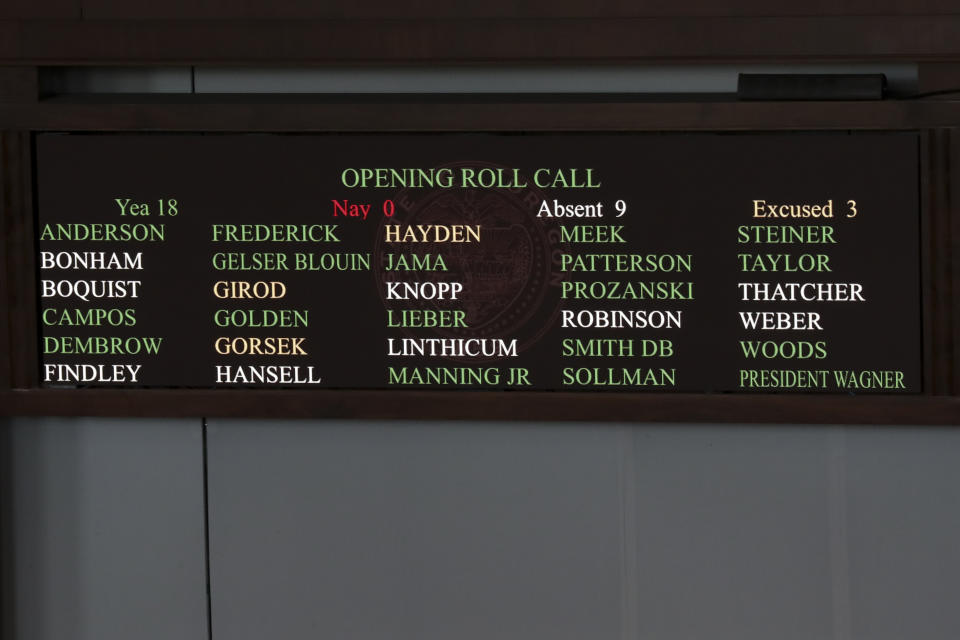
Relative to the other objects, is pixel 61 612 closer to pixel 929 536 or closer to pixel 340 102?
pixel 340 102

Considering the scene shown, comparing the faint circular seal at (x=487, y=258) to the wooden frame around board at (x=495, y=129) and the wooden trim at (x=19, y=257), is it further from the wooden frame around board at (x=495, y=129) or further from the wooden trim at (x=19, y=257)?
the wooden trim at (x=19, y=257)

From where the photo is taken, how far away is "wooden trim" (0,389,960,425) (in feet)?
6.42

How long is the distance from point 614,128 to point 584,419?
0.53 m

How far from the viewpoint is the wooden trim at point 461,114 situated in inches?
75.8

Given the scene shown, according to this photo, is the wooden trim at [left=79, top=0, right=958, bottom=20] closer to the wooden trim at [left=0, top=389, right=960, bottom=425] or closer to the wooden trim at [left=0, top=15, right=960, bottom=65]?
the wooden trim at [left=0, top=15, right=960, bottom=65]

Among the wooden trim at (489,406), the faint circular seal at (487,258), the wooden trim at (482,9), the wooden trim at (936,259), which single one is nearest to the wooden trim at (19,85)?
the wooden trim at (482,9)

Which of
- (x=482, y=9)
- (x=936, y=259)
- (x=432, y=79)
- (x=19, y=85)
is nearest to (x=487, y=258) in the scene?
(x=432, y=79)

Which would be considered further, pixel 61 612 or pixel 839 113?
pixel 61 612

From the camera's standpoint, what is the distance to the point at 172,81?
2076mm

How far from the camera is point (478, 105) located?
1980 mm

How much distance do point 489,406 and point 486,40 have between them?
661 mm

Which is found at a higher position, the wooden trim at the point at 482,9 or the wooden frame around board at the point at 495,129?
the wooden trim at the point at 482,9

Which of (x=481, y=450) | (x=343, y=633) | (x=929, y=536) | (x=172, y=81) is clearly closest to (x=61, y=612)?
(x=343, y=633)

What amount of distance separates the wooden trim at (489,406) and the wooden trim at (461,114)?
483 mm
